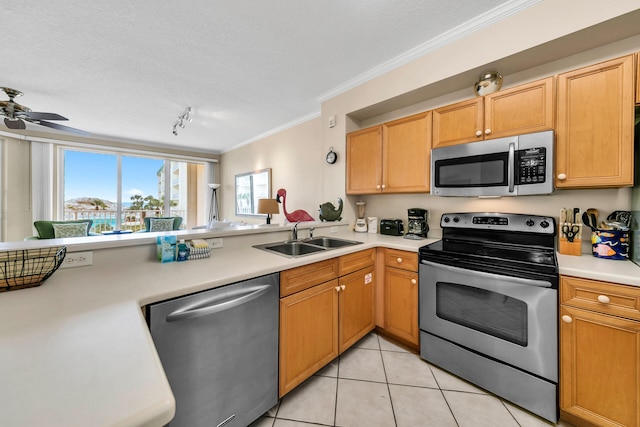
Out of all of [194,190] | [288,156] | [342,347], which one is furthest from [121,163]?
[342,347]

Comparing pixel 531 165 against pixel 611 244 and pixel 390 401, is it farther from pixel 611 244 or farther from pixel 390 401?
pixel 390 401

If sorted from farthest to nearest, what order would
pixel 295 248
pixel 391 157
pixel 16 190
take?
pixel 16 190
pixel 391 157
pixel 295 248

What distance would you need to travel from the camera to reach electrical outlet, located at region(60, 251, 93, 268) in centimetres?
123

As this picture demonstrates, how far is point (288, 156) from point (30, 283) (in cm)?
340

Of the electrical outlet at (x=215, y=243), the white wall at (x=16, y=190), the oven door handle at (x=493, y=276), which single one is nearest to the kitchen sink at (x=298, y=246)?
the electrical outlet at (x=215, y=243)

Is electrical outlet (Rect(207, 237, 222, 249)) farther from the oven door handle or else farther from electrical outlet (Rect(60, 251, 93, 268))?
the oven door handle

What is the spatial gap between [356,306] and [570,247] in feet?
4.89

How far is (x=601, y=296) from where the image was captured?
3.89ft

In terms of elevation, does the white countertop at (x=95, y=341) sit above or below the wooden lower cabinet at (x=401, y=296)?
above

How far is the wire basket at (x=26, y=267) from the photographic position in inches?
38.2

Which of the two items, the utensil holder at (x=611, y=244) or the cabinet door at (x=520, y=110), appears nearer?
the utensil holder at (x=611, y=244)

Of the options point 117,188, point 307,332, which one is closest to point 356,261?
point 307,332

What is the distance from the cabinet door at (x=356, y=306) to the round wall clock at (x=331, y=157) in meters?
1.38

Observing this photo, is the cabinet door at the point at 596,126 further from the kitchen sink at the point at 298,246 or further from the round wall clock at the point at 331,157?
the round wall clock at the point at 331,157
